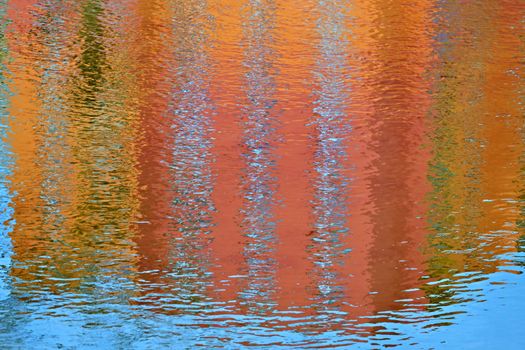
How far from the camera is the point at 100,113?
8.08 metres

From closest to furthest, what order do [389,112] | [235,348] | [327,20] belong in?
[235,348] < [389,112] < [327,20]

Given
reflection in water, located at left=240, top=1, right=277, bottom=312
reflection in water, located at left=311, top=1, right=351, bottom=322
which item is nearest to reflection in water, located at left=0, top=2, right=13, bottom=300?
reflection in water, located at left=240, top=1, right=277, bottom=312

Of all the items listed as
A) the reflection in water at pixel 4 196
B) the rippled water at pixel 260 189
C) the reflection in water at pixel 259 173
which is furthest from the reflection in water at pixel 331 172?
the reflection in water at pixel 4 196

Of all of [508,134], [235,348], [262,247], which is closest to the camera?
[235,348]

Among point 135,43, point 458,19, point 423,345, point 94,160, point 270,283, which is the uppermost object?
point 458,19

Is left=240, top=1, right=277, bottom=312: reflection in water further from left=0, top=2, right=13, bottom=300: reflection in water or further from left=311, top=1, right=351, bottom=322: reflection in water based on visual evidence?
left=0, top=2, right=13, bottom=300: reflection in water

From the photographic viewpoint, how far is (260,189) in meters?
6.43

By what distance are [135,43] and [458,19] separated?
4.49 meters

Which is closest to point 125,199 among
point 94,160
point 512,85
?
point 94,160

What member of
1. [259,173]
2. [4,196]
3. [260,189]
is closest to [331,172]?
[259,173]

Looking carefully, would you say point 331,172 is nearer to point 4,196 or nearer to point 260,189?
point 260,189

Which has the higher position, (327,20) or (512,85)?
(327,20)

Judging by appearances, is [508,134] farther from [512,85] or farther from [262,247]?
[262,247]

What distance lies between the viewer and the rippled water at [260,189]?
182 inches
